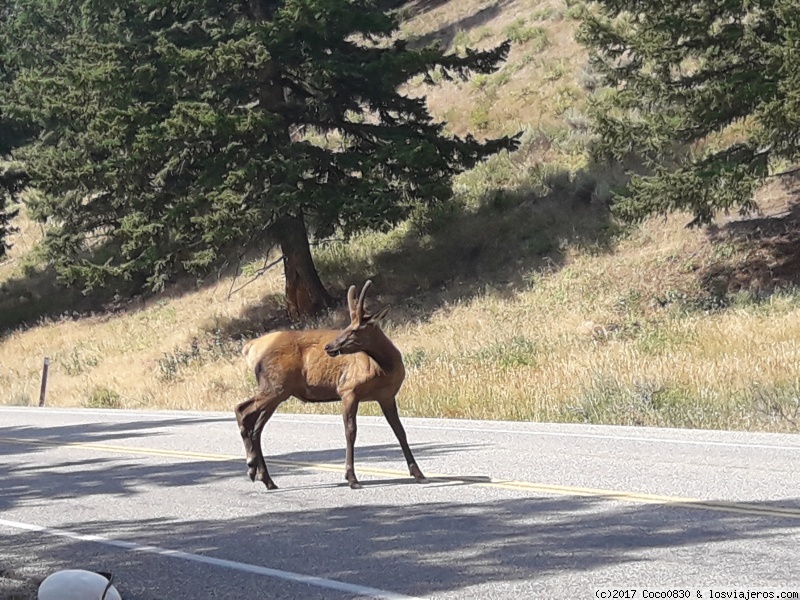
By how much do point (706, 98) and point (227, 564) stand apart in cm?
1697

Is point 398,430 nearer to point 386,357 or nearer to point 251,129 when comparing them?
point 386,357

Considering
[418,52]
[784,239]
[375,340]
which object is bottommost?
[784,239]

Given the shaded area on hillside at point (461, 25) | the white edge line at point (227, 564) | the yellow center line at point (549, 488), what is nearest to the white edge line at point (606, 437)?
the yellow center line at point (549, 488)

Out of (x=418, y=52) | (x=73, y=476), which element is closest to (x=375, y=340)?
(x=73, y=476)

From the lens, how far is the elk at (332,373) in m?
9.38

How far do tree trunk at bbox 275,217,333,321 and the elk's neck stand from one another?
1917 cm

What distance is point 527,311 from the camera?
989 inches

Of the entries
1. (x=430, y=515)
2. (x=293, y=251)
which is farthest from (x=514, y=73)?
(x=430, y=515)

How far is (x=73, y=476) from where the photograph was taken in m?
12.3

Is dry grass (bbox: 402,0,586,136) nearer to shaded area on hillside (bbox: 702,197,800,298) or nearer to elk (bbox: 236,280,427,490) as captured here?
shaded area on hillside (bbox: 702,197,800,298)

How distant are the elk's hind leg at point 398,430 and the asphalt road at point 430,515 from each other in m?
0.10

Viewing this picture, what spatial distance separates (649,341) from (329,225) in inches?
385

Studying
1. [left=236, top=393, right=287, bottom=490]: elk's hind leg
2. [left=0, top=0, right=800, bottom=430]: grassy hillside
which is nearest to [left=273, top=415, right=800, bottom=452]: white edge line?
[left=0, top=0, right=800, bottom=430]: grassy hillside

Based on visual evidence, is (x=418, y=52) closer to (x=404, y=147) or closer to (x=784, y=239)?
(x=404, y=147)
